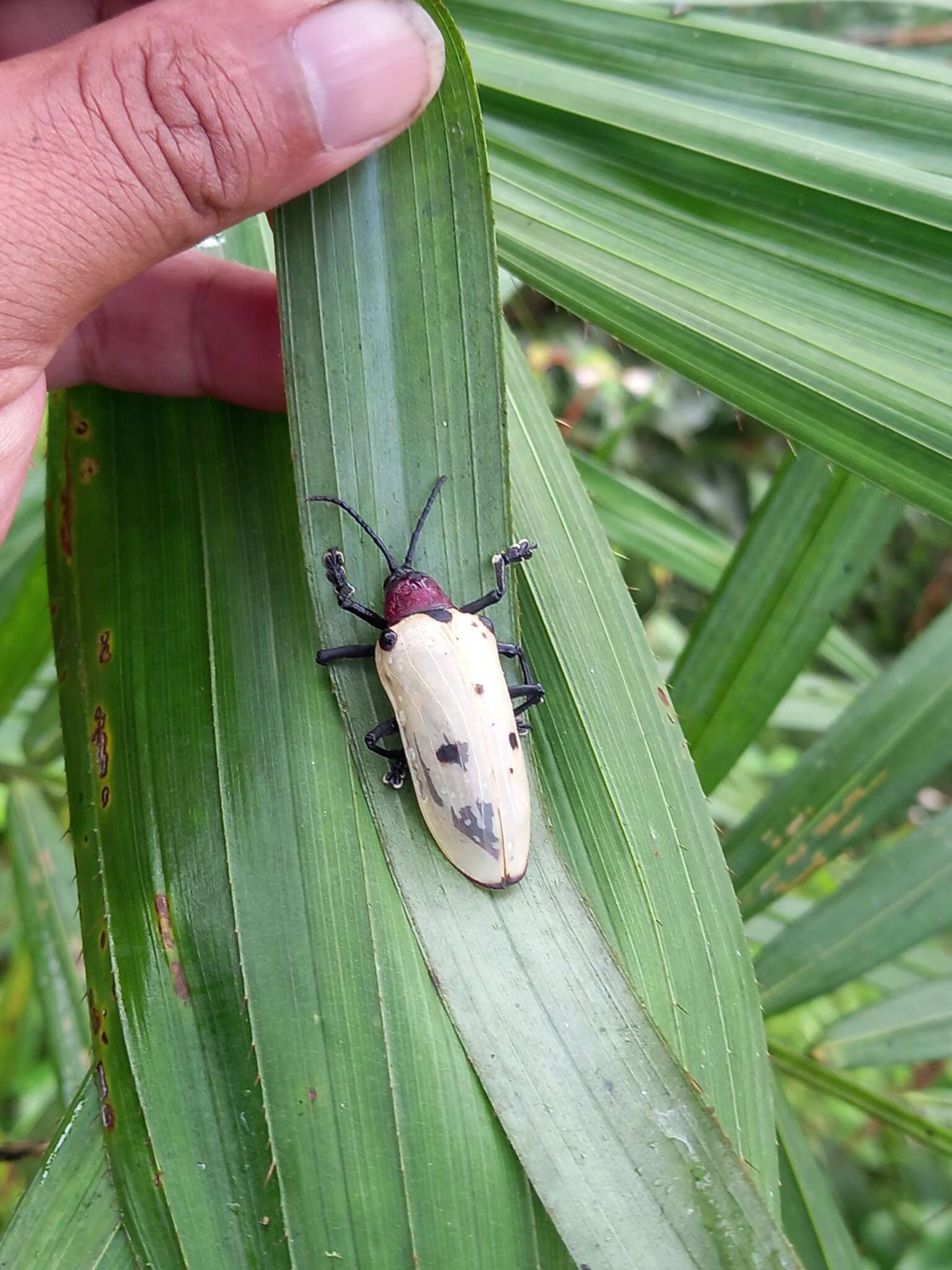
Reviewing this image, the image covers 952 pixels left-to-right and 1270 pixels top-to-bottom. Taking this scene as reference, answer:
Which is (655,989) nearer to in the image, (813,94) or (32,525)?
(813,94)

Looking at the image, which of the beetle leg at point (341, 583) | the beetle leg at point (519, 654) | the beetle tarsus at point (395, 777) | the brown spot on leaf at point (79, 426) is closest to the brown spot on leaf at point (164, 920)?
the beetle tarsus at point (395, 777)

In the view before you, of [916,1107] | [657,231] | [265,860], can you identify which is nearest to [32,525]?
[265,860]

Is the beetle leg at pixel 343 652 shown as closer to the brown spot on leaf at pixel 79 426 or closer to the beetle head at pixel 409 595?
the beetle head at pixel 409 595

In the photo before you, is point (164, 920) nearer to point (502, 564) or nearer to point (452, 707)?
point (452, 707)

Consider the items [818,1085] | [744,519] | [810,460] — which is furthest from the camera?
[744,519]

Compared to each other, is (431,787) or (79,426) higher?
(79,426)

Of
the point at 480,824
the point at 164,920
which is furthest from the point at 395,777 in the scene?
the point at 164,920


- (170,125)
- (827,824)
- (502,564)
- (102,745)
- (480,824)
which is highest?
(170,125)

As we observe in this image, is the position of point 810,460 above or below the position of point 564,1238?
above
